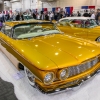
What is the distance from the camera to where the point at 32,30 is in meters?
Result: 3.13

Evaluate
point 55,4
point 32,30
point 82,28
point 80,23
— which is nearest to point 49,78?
point 32,30

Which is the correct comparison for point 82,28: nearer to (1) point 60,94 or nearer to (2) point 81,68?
(2) point 81,68

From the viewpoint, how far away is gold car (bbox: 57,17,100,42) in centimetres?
510

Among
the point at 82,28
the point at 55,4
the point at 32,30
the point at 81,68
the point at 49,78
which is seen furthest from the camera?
the point at 55,4

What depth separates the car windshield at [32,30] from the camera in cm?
290

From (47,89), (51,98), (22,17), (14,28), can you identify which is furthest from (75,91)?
(22,17)

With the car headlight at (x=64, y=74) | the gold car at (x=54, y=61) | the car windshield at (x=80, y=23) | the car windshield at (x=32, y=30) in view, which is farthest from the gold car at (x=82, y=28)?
the car headlight at (x=64, y=74)

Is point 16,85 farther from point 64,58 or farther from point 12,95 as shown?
point 64,58

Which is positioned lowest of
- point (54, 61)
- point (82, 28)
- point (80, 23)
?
point (54, 61)

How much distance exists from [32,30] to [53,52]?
1.24 meters

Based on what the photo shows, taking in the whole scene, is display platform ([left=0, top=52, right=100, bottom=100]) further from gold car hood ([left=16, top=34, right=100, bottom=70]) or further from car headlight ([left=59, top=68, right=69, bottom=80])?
gold car hood ([left=16, top=34, right=100, bottom=70])

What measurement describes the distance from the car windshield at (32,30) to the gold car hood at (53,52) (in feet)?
0.92

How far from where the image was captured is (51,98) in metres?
2.05

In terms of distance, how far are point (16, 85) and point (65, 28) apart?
3969 millimetres
